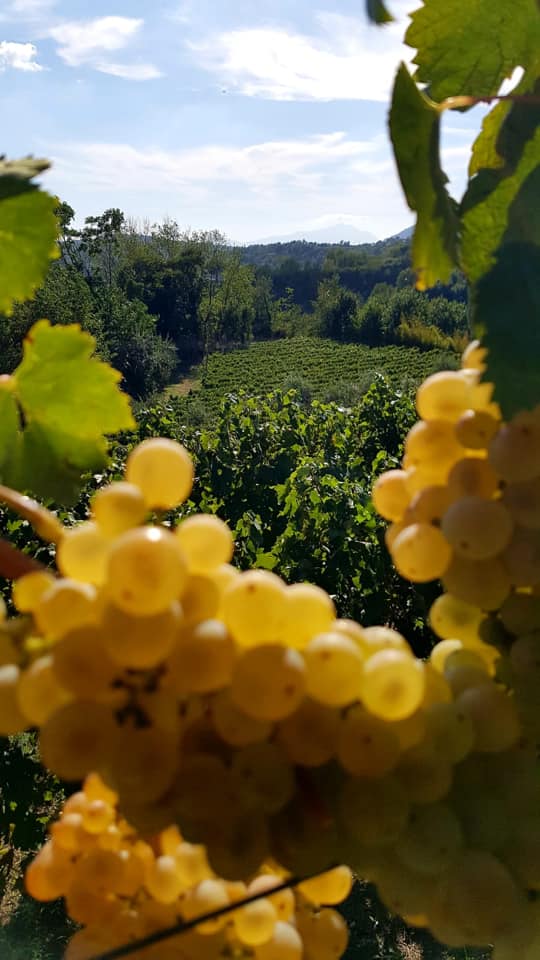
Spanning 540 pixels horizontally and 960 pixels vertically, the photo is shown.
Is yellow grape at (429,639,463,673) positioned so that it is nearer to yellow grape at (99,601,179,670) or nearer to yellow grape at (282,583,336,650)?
yellow grape at (282,583,336,650)

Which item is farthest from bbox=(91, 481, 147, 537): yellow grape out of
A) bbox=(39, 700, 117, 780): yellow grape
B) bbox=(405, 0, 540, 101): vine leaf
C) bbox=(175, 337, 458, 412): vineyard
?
bbox=(175, 337, 458, 412): vineyard

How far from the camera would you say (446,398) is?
2.13 ft

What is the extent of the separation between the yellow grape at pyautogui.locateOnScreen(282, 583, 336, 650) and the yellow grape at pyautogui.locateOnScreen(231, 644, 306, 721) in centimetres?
3

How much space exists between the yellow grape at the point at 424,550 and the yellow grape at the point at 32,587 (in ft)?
0.89

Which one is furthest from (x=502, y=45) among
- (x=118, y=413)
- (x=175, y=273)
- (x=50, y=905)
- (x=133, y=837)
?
(x=175, y=273)

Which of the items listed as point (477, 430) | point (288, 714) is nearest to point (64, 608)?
point (288, 714)

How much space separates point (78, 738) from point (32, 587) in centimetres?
10

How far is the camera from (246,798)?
0.46 meters

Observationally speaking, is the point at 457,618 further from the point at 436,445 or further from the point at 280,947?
the point at 280,947

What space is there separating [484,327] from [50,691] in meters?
0.43

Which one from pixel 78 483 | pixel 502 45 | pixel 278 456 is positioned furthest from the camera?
pixel 278 456

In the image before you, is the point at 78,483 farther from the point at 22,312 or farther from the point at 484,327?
the point at 22,312

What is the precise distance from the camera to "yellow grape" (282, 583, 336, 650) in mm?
494

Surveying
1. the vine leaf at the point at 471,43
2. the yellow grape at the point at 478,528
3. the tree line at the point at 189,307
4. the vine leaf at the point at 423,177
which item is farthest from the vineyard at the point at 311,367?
the yellow grape at the point at 478,528
